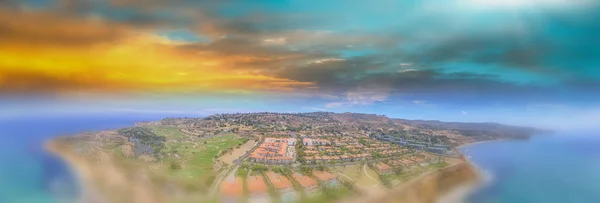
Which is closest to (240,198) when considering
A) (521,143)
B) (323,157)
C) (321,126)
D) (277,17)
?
(323,157)

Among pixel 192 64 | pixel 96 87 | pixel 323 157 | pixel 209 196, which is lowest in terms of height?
pixel 209 196

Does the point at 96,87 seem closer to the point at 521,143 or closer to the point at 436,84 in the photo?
the point at 436,84

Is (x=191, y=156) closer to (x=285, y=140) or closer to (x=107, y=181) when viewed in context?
(x=107, y=181)

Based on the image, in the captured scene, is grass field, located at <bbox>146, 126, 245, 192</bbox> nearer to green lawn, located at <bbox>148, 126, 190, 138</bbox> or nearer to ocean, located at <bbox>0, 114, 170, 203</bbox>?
green lawn, located at <bbox>148, 126, 190, 138</bbox>

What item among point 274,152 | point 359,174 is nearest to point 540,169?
point 359,174

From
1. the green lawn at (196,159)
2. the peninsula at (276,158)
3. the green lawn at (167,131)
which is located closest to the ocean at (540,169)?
the peninsula at (276,158)
